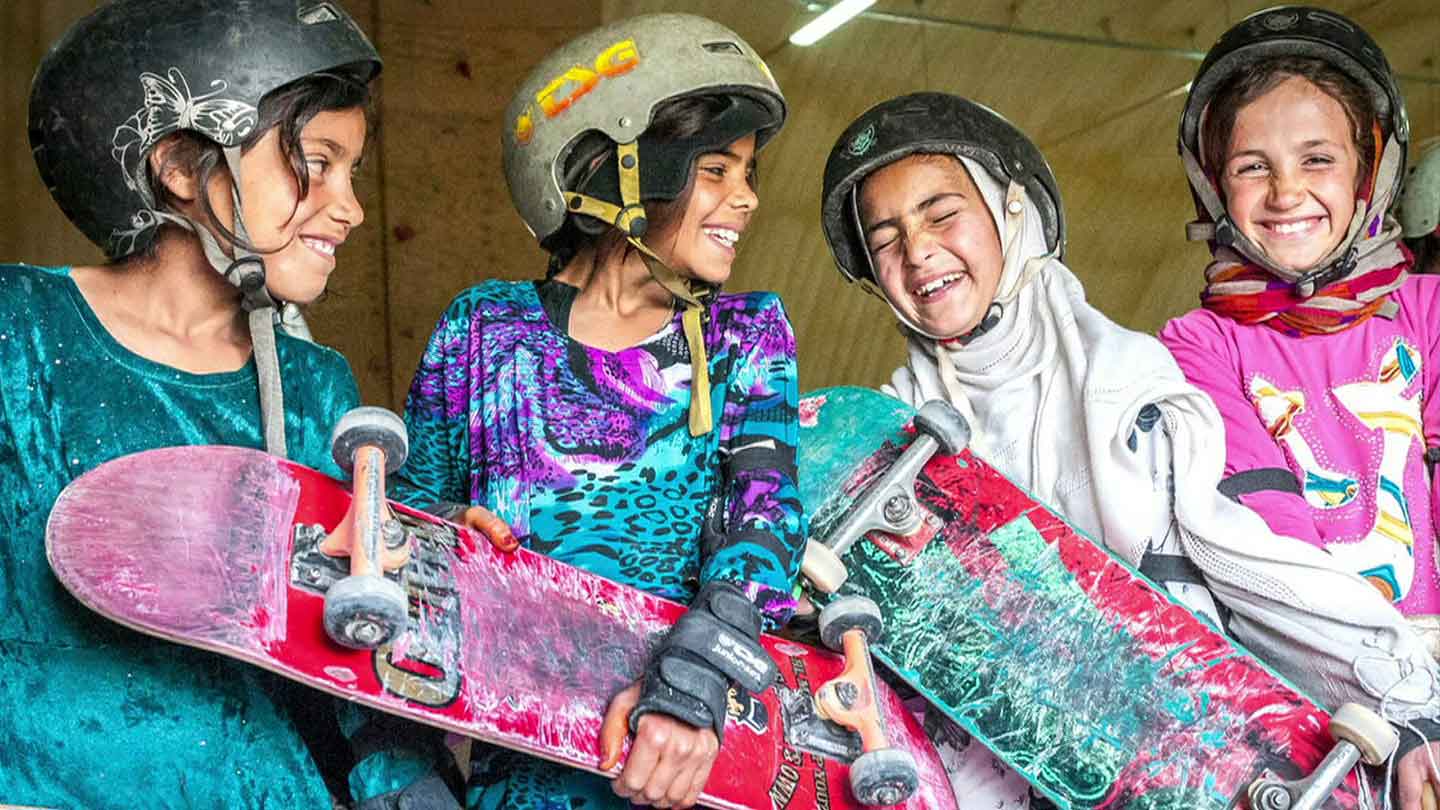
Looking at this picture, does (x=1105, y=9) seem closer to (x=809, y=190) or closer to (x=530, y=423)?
(x=809, y=190)

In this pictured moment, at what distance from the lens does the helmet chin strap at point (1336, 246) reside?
3119 mm

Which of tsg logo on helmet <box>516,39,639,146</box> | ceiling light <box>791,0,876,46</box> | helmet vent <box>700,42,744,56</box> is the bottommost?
tsg logo on helmet <box>516,39,639,146</box>

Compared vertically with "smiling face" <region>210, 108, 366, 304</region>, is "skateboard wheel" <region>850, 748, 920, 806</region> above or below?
below

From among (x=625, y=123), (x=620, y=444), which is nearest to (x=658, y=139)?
(x=625, y=123)

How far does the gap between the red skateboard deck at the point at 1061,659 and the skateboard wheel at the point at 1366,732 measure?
114 mm

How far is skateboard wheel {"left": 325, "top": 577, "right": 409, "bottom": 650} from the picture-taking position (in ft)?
6.17

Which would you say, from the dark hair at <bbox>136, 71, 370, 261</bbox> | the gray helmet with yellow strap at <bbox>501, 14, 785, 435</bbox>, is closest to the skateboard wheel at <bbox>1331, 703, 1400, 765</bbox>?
the gray helmet with yellow strap at <bbox>501, 14, 785, 435</bbox>

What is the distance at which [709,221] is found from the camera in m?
2.67

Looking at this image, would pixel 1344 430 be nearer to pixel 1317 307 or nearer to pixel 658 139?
pixel 1317 307

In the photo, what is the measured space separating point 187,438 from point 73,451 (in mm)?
161

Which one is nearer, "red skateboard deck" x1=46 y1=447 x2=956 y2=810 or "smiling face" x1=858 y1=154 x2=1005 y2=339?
"red skateboard deck" x1=46 y1=447 x2=956 y2=810

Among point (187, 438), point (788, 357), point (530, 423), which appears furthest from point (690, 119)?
point (187, 438)

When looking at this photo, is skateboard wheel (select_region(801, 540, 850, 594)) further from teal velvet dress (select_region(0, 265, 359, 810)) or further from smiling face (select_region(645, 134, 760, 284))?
teal velvet dress (select_region(0, 265, 359, 810))

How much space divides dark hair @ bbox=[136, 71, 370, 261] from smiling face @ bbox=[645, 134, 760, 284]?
0.64 metres
